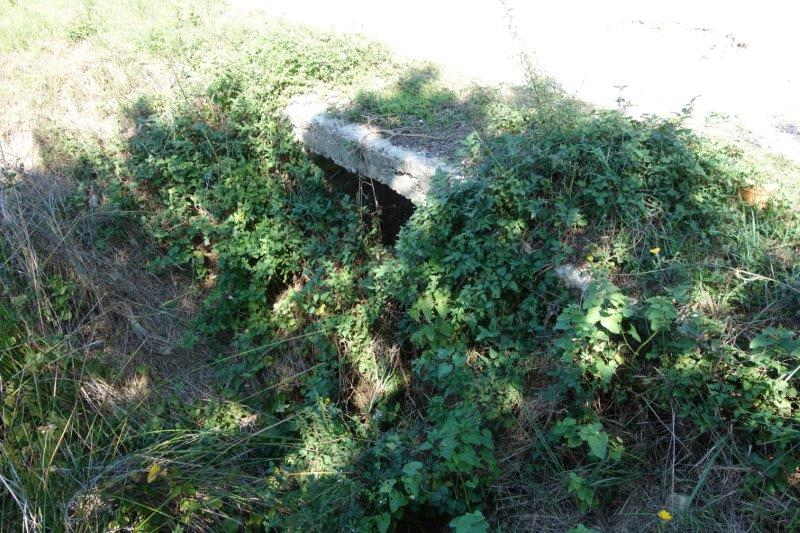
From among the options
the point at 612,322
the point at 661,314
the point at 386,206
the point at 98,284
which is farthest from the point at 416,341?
the point at 98,284

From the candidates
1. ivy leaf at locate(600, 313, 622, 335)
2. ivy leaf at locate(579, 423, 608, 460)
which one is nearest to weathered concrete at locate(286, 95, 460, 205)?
ivy leaf at locate(600, 313, 622, 335)

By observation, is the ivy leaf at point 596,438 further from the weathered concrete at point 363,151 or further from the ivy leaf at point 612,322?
the weathered concrete at point 363,151

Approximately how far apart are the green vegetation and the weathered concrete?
0.19m

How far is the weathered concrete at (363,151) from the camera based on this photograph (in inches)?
185

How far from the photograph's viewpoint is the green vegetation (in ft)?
10.3

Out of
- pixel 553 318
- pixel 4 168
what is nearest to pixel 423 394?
pixel 553 318

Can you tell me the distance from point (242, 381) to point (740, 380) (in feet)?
11.4

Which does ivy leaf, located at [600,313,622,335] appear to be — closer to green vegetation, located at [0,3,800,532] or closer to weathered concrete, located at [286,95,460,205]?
green vegetation, located at [0,3,800,532]

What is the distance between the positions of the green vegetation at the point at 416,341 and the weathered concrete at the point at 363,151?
0.63 ft

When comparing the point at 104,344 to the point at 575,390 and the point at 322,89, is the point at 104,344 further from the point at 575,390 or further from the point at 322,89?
the point at 575,390

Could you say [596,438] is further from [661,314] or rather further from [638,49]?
[638,49]

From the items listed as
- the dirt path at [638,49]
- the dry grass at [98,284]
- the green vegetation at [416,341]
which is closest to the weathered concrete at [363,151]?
the green vegetation at [416,341]

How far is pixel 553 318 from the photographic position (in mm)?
3705

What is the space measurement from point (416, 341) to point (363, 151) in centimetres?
175
